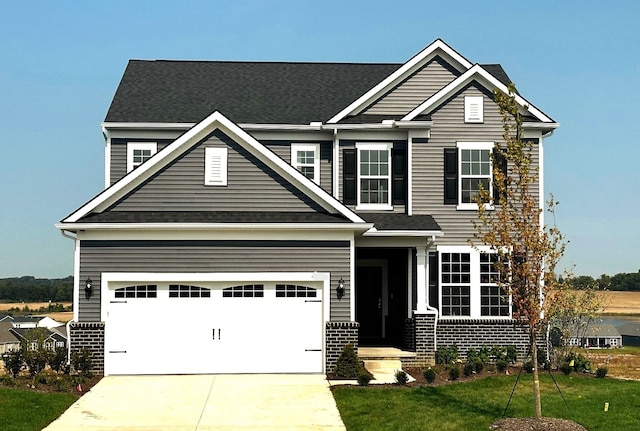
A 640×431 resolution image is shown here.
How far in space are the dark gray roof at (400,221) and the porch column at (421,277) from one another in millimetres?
627

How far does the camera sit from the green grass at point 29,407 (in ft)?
43.8

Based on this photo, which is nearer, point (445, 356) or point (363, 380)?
point (363, 380)

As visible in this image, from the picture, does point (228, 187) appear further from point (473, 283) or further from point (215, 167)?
point (473, 283)

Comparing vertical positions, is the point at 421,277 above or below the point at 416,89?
below

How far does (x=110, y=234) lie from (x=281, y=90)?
357 inches

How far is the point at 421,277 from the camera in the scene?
21016 millimetres

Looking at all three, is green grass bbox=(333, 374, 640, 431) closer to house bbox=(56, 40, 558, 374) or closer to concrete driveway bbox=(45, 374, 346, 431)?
concrete driveway bbox=(45, 374, 346, 431)

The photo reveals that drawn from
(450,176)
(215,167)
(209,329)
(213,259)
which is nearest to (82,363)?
(209,329)

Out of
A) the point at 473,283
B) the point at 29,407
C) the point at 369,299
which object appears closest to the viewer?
the point at 29,407

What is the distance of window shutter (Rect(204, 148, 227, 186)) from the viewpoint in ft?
64.0

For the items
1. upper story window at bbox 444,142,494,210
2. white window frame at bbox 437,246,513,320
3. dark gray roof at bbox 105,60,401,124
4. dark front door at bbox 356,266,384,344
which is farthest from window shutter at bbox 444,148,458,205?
dark gray roof at bbox 105,60,401,124

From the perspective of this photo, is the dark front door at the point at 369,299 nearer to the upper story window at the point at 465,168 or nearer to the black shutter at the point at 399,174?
the black shutter at the point at 399,174

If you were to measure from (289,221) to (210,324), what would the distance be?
3024mm

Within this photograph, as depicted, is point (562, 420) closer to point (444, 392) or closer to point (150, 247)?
point (444, 392)
